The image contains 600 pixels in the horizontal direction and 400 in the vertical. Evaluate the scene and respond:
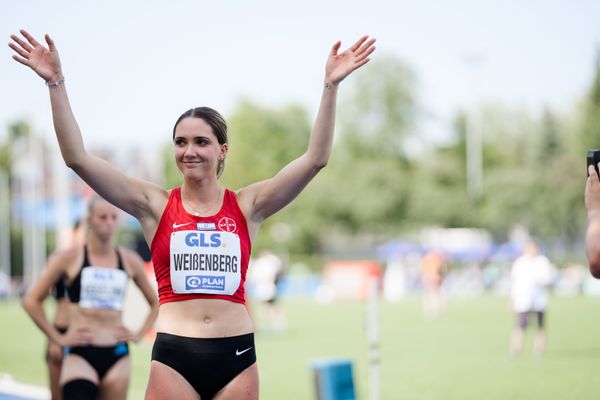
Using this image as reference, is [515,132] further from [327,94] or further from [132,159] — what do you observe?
[327,94]

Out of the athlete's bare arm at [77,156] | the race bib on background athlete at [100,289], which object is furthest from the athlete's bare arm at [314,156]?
the race bib on background athlete at [100,289]

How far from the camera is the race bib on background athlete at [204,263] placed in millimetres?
4324

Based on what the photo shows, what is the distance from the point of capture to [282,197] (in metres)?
4.52

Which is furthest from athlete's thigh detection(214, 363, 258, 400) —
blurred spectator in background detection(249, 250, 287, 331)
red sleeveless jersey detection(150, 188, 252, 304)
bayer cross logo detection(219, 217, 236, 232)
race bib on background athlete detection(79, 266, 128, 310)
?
blurred spectator in background detection(249, 250, 287, 331)

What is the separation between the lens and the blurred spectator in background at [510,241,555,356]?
1847cm

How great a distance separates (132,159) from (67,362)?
36.2 metres

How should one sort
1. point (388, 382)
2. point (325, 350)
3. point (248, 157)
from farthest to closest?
point (248, 157) < point (325, 350) < point (388, 382)

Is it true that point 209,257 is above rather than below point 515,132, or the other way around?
below

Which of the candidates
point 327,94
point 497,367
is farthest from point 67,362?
point 497,367

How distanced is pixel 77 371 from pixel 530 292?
13.7 meters

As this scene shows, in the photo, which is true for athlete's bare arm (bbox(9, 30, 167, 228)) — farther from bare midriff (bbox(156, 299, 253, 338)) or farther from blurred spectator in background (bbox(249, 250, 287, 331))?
blurred spectator in background (bbox(249, 250, 287, 331))

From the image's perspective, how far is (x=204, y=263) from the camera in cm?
434

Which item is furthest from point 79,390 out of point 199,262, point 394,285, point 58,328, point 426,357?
point 394,285

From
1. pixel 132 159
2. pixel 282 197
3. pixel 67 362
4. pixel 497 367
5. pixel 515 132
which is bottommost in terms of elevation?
pixel 497 367
